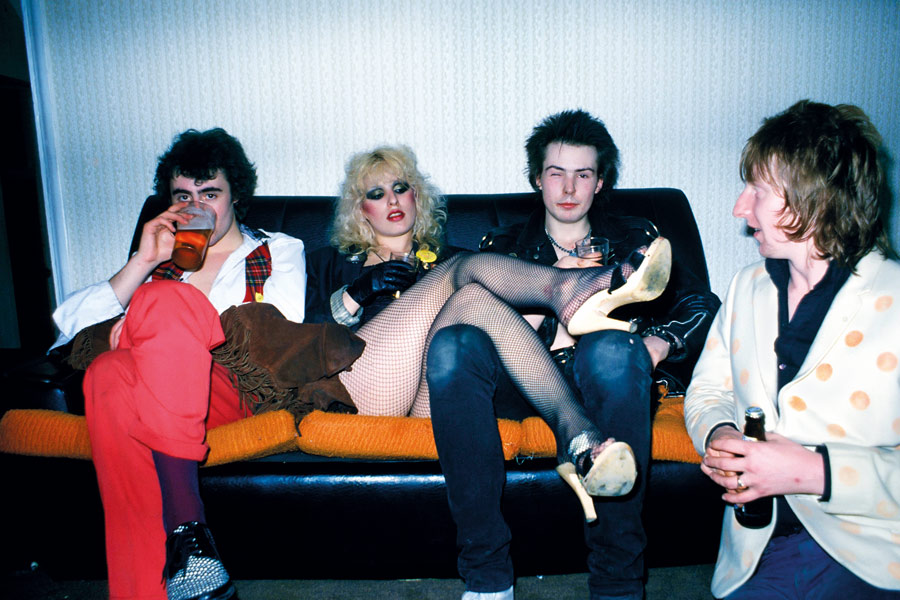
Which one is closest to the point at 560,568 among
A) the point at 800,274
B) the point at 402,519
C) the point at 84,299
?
the point at 402,519

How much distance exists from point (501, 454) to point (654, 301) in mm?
847

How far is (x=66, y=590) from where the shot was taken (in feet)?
5.10

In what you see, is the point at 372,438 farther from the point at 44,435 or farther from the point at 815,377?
the point at 815,377

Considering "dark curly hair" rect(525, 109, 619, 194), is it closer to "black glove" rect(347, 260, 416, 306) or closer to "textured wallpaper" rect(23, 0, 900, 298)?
"textured wallpaper" rect(23, 0, 900, 298)

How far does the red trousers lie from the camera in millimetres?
1184

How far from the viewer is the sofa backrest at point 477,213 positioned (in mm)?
2121

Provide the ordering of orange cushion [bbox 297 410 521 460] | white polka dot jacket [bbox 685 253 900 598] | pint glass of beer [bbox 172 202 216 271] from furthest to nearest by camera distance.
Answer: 1. pint glass of beer [bbox 172 202 216 271]
2. orange cushion [bbox 297 410 521 460]
3. white polka dot jacket [bbox 685 253 900 598]

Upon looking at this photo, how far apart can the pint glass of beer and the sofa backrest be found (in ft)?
1.43

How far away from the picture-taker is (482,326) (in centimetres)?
140

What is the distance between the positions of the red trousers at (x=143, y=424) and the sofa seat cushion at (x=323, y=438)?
0.20m

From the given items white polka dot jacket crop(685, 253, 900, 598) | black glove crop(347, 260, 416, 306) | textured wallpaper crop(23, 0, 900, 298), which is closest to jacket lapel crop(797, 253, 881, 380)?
white polka dot jacket crop(685, 253, 900, 598)

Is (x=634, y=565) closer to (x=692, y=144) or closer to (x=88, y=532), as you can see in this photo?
(x=88, y=532)

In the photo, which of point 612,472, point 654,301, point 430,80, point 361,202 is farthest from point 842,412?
point 430,80

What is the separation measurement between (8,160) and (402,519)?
3517mm
